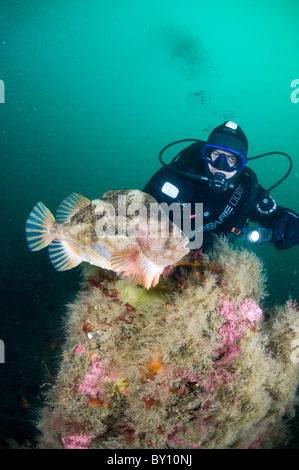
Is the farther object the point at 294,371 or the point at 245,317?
the point at 294,371

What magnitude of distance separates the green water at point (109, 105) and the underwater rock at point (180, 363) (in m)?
5.51

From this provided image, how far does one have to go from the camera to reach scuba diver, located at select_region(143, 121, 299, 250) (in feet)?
13.9

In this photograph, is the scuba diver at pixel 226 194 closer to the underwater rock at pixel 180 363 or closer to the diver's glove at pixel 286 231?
the diver's glove at pixel 286 231

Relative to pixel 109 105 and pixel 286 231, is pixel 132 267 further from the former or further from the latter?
pixel 109 105

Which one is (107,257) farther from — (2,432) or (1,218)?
(1,218)

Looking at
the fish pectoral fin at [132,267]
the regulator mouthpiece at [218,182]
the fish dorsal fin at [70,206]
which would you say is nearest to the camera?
the fish pectoral fin at [132,267]

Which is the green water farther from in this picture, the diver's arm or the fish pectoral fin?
the diver's arm

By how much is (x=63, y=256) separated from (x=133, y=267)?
106 cm

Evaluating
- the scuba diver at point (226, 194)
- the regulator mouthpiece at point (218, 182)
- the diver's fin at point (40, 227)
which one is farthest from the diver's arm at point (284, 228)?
the diver's fin at point (40, 227)

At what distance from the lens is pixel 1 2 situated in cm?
3062

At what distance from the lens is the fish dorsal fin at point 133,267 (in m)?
2.09

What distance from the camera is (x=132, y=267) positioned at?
211cm
